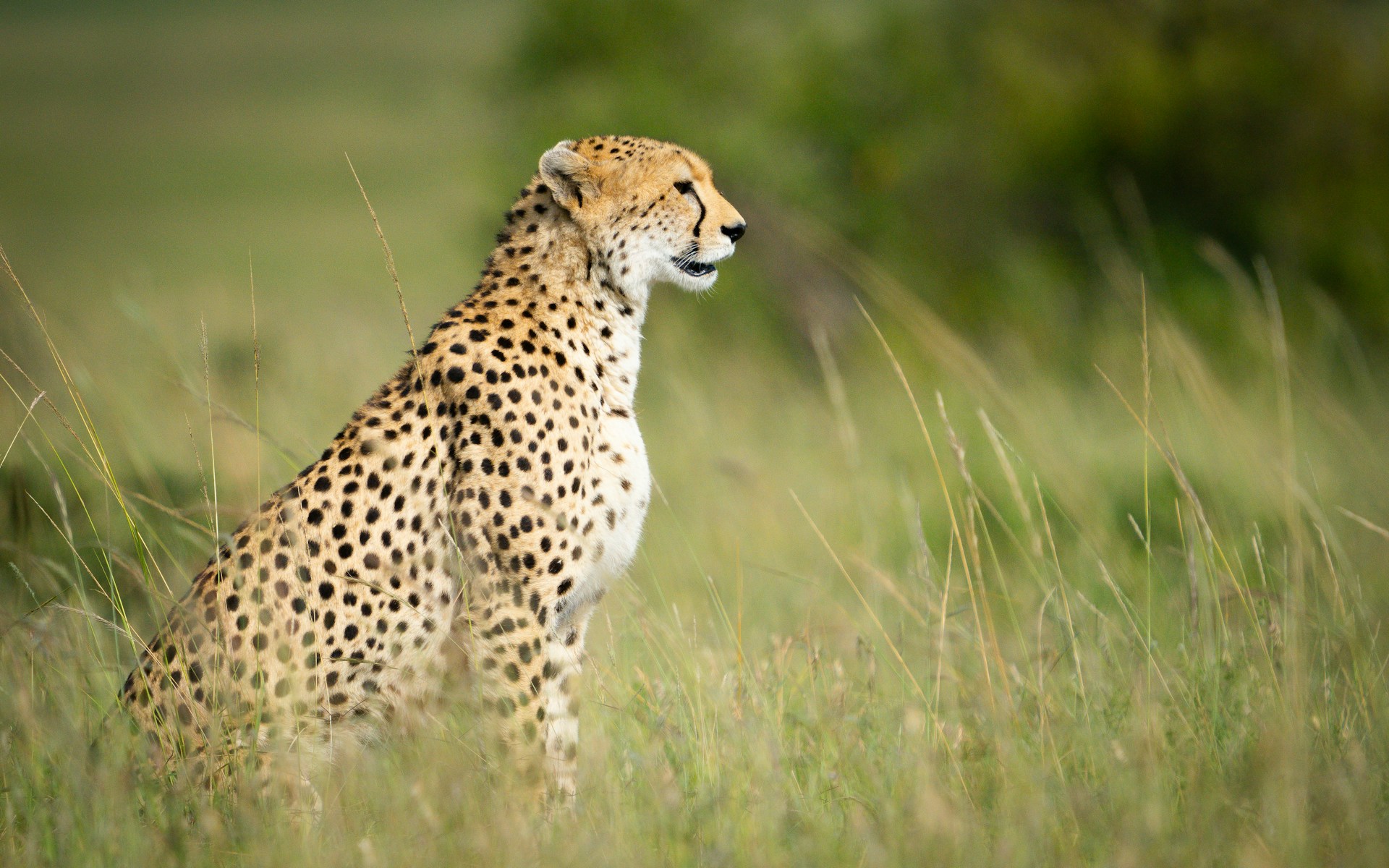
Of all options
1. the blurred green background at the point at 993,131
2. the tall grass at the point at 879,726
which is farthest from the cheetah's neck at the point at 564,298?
the blurred green background at the point at 993,131

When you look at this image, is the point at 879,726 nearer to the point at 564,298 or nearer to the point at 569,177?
the point at 564,298

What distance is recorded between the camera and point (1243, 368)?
8.38 m

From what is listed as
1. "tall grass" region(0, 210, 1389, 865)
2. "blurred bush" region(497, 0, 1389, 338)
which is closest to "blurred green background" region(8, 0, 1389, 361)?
"blurred bush" region(497, 0, 1389, 338)

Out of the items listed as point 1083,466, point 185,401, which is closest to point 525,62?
point 185,401

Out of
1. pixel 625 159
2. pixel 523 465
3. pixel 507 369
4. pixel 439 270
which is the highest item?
pixel 625 159

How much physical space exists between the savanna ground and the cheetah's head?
55 centimetres

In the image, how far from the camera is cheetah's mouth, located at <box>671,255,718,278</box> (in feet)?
10.0

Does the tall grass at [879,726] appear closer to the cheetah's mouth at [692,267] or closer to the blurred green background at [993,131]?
the cheetah's mouth at [692,267]

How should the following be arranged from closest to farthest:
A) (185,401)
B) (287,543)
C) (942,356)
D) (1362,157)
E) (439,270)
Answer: (287,543), (942,356), (185,401), (1362,157), (439,270)

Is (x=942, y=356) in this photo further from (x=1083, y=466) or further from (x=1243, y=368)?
(x=1243, y=368)

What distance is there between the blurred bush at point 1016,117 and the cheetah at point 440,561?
21.0 ft

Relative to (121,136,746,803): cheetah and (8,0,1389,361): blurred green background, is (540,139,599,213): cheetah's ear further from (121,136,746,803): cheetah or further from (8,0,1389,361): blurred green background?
(8,0,1389,361): blurred green background

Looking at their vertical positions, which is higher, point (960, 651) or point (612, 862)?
point (612, 862)

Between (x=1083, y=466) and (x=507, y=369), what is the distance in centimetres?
293
